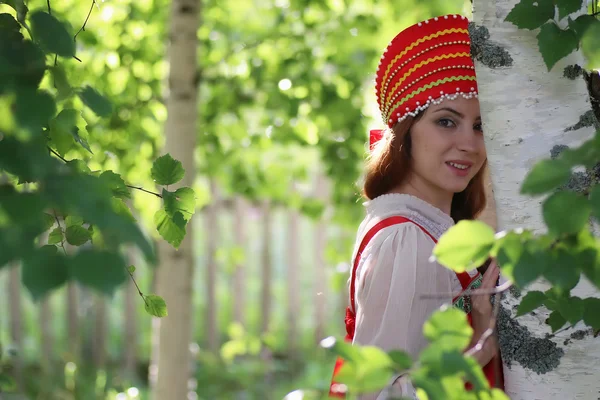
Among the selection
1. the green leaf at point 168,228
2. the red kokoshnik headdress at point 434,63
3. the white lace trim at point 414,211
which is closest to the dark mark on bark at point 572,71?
the red kokoshnik headdress at point 434,63

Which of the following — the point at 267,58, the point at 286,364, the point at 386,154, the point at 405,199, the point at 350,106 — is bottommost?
the point at 286,364

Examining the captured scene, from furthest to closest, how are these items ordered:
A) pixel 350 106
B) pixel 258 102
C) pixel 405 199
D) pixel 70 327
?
pixel 70 327, pixel 258 102, pixel 350 106, pixel 405 199

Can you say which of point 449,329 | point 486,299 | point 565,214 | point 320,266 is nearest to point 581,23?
point 565,214

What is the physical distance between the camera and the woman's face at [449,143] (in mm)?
1674

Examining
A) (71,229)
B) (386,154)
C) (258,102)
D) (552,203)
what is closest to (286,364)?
(258,102)

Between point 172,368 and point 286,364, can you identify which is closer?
point 172,368

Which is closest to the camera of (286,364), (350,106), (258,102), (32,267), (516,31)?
(32,267)

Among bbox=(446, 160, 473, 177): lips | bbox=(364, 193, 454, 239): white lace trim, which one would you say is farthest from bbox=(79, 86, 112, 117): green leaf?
bbox=(446, 160, 473, 177): lips

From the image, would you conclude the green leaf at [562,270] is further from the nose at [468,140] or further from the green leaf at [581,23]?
the nose at [468,140]

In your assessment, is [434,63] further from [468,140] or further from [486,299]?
[486,299]

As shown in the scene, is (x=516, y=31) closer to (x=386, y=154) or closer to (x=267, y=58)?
(x=386, y=154)

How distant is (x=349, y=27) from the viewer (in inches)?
128

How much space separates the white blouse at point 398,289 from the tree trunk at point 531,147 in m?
0.25

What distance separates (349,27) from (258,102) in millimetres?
545
